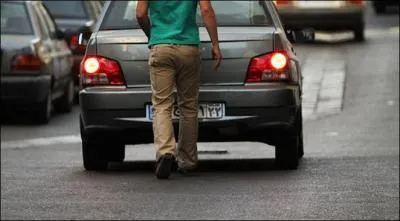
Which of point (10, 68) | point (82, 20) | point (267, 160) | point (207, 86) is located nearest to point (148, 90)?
point (207, 86)

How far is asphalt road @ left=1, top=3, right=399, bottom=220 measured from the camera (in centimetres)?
836

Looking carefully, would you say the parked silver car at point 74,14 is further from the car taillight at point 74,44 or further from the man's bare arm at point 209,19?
the man's bare arm at point 209,19

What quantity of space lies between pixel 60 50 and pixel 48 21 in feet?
1.35

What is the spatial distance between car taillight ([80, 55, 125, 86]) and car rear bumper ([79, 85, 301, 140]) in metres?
0.07

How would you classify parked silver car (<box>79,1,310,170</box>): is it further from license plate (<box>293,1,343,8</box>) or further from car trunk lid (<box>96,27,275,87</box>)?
license plate (<box>293,1,343,8</box>)

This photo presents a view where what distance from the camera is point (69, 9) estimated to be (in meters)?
21.1

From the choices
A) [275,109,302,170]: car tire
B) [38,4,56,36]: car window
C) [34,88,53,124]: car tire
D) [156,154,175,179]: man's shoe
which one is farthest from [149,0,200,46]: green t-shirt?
[38,4,56,36]: car window

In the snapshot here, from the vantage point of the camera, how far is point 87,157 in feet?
35.8

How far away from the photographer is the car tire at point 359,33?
91.4 feet

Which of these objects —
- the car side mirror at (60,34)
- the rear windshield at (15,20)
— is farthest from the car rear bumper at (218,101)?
the car side mirror at (60,34)

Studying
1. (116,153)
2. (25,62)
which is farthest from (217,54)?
(25,62)

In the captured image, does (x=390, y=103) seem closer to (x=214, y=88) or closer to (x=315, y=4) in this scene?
(x=315, y=4)

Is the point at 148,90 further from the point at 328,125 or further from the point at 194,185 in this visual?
the point at 328,125

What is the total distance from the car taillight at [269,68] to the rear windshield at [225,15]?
1.48 feet
